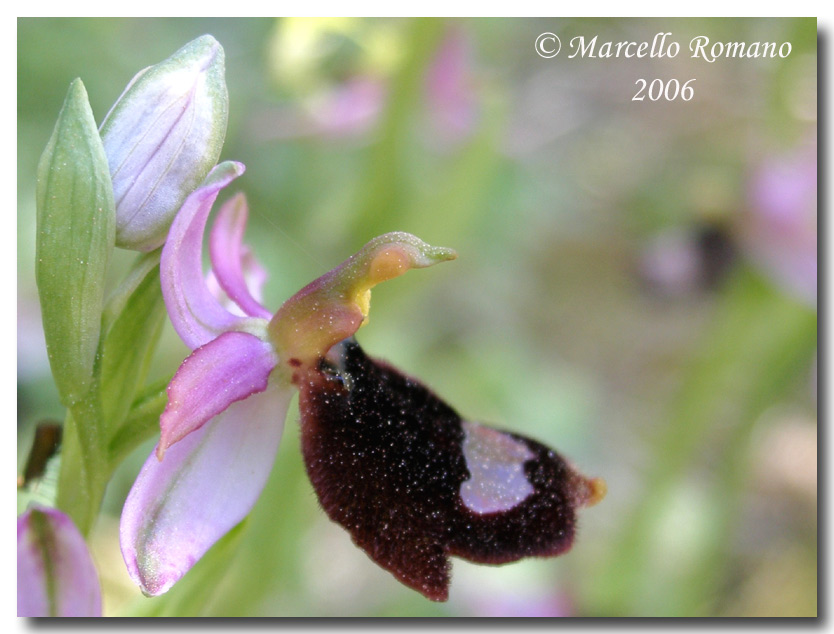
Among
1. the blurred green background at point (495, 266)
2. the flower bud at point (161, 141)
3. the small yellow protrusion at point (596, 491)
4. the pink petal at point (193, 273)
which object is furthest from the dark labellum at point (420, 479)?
the blurred green background at point (495, 266)

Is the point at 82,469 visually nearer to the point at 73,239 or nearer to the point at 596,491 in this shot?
the point at 73,239

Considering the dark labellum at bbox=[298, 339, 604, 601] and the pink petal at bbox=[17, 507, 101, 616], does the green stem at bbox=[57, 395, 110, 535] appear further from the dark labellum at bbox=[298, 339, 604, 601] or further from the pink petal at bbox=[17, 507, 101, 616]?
the dark labellum at bbox=[298, 339, 604, 601]

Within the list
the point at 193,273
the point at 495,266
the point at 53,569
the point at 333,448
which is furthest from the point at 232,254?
the point at 495,266

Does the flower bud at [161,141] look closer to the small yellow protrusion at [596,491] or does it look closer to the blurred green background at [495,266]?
the small yellow protrusion at [596,491]

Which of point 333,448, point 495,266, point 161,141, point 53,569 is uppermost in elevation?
point 161,141
